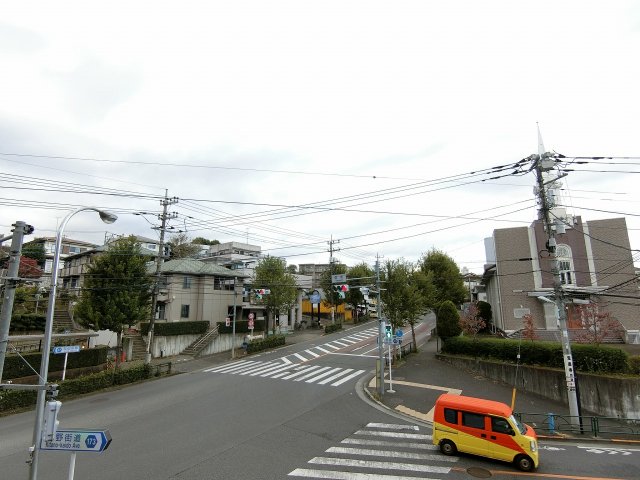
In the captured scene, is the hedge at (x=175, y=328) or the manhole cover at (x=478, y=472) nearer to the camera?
the manhole cover at (x=478, y=472)

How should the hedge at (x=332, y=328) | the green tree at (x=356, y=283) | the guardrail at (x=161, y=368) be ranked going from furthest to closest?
1. the green tree at (x=356, y=283)
2. the hedge at (x=332, y=328)
3. the guardrail at (x=161, y=368)

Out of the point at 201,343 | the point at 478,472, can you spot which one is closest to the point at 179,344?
the point at 201,343

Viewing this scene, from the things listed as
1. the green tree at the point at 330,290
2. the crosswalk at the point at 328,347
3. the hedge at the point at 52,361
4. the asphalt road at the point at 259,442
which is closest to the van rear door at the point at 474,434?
the asphalt road at the point at 259,442

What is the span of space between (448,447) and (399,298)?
19.2m

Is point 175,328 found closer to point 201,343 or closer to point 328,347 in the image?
point 201,343

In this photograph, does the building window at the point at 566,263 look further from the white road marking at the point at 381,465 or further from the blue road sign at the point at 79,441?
the blue road sign at the point at 79,441

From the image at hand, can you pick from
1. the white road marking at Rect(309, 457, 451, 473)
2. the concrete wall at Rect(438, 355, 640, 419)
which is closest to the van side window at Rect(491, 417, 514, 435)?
the white road marking at Rect(309, 457, 451, 473)

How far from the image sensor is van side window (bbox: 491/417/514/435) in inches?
466

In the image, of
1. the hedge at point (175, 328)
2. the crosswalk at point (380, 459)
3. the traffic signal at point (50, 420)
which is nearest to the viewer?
the traffic signal at point (50, 420)

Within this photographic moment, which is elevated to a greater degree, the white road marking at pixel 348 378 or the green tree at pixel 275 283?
the green tree at pixel 275 283

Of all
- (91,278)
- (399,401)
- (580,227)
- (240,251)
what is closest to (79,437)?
(399,401)

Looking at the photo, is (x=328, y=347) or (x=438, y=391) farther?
(x=328, y=347)

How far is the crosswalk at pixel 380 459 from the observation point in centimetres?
1074

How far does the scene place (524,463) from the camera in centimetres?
1143
